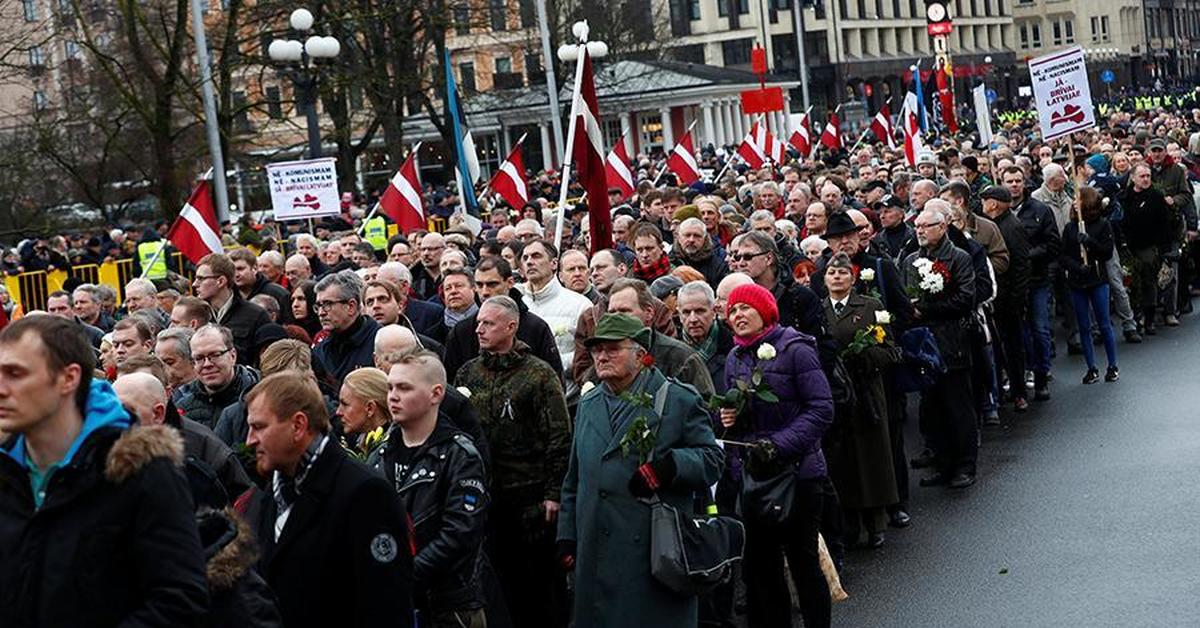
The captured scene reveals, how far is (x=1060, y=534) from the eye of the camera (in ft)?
37.0

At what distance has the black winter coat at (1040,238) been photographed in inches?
671

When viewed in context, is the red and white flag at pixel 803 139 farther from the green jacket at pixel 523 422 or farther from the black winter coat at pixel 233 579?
the black winter coat at pixel 233 579

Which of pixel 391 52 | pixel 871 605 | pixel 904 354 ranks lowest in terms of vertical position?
pixel 871 605

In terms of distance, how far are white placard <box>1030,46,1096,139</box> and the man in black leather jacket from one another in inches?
572

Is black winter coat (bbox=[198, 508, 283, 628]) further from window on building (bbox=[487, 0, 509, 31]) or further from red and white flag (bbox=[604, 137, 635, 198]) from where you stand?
window on building (bbox=[487, 0, 509, 31])

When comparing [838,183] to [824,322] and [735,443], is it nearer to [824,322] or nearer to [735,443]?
[824,322]

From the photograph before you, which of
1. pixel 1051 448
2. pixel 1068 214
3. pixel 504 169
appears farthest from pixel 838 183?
pixel 1051 448

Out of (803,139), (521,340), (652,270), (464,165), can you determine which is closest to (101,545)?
(521,340)

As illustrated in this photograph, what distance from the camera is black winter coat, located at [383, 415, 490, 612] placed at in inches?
286

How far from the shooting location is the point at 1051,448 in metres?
14.2

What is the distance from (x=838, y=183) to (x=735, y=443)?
11.8m

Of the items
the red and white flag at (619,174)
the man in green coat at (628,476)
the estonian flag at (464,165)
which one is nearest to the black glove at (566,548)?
the man in green coat at (628,476)

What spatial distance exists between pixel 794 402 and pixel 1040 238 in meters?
8.67

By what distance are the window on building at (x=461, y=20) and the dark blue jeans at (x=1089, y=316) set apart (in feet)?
88.0
